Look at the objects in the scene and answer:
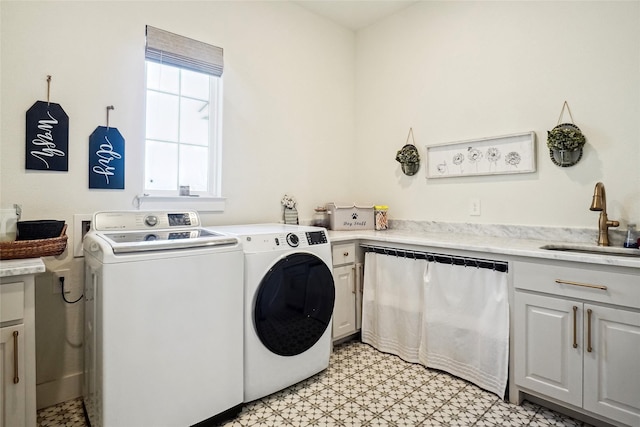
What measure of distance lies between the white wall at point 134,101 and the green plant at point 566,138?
67.6 inches

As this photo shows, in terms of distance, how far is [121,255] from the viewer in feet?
4.58

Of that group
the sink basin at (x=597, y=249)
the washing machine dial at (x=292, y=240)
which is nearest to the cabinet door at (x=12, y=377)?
the washing machine dial at (x=292, y=240)

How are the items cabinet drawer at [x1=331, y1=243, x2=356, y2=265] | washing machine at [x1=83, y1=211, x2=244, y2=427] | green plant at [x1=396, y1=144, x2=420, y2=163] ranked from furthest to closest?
green plant at [x1=396, y1=144, x2=420, y2=163], cabinet drawer at [x1=331, y1=243, x2=356, y2=265], washing machine at [x1=83, y1=211, x2=244, y2=427]

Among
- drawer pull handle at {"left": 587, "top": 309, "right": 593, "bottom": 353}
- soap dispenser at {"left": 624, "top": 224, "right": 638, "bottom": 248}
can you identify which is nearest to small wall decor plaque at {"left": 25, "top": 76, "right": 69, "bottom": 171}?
drawer pull handle at {"left": 587, "top": 309, "right": 593, "bottom": 353}

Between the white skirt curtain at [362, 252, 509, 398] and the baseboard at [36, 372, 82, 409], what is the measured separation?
1840mm

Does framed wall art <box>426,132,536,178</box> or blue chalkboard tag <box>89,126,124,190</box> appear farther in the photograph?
framed wall art <box>426,132,536,178</box>

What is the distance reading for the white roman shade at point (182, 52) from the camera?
7.01 feet

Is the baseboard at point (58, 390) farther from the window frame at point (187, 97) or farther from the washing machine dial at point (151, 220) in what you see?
the window frame at point (187, 97)

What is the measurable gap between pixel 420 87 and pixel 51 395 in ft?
10.6

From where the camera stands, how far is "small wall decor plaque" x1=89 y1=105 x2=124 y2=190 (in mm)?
1955

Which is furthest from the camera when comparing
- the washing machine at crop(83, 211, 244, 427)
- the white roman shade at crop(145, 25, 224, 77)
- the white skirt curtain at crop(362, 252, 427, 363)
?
the white skirt curtain at crop(362, 252, 427, 363)

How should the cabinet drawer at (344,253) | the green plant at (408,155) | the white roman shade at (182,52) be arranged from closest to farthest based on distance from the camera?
the white roman shade at (182,52)
the cabinet drawer at (344,253)
the green plant at (408,155)

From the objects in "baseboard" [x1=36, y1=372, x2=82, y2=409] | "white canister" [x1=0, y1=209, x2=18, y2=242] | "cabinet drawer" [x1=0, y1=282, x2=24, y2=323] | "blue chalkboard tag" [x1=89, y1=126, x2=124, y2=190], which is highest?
"blue chalkboard tag" [x1=89, y1=126, x2=124, y2=190]

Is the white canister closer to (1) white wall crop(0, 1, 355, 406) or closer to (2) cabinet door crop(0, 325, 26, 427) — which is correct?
(1) white wall crop(0, 1, 355, 406)
